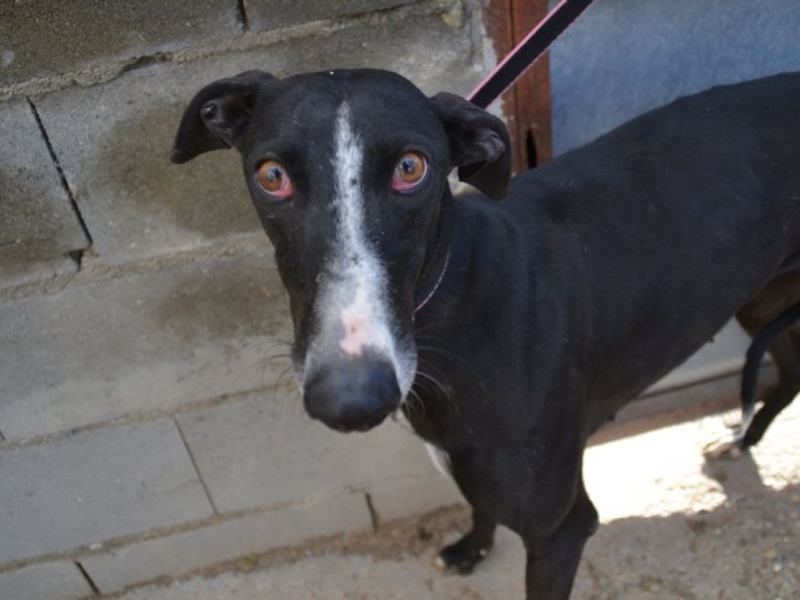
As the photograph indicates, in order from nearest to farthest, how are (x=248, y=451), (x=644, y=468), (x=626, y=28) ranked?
(x=626, y=28), (x=248, y=451), (x=644, y=468)

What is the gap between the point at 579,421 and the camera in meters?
2.15

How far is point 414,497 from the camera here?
305 centimetres

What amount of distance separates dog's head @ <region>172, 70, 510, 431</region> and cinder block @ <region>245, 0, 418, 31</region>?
0.32 m

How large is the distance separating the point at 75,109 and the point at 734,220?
5.62 ft

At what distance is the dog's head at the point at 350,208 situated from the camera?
1.47 metres

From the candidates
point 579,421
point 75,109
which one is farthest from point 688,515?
point 75,109

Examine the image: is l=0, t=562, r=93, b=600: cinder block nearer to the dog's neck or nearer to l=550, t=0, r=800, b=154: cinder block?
the dog's neck

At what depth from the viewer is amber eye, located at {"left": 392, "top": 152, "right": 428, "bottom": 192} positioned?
1613 millimetres

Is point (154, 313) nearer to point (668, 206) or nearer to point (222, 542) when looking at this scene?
point (222, 542)

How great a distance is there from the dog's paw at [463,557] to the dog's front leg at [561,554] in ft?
1.88

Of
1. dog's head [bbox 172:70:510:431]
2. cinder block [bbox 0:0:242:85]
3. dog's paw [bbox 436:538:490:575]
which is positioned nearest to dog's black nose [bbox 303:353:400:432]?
dog's head [bbox 172:70:510:431]

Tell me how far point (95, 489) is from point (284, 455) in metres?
0.63

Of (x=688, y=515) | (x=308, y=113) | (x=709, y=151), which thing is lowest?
(x=688, y=515)

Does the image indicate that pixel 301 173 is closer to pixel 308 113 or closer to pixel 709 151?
pixel 308 113
